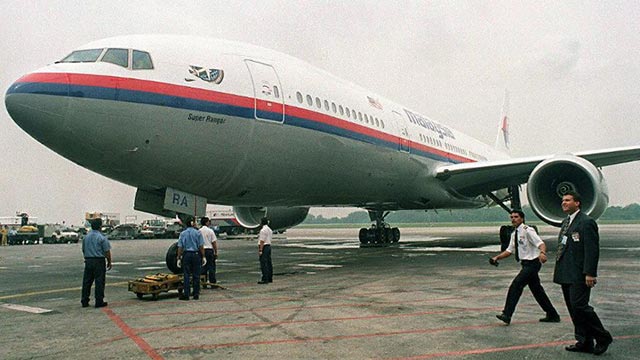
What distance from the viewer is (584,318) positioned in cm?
445

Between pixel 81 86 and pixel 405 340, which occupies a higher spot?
pixel 81 86

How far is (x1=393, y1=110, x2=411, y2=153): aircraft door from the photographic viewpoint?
15070mm

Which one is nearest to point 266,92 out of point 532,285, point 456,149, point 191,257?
point 191,257

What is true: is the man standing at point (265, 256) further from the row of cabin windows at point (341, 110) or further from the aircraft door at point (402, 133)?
the aircraft door at point (402, 133)

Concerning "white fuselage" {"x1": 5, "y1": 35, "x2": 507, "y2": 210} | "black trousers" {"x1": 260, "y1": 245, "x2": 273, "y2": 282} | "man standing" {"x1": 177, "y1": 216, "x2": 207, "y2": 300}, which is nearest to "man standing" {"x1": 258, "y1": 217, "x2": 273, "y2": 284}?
"black trousers" {"x1": 260, "y1": 245, "x2": 273, "y2": 282}

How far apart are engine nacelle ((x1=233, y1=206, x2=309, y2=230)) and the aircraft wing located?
5.65m

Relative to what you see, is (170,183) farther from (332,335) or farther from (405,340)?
(405,340)

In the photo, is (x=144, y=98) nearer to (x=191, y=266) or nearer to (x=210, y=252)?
(x=191, y=266)

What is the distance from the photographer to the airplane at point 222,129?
25.5 ft

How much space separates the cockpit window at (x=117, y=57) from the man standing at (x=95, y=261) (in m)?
2.64

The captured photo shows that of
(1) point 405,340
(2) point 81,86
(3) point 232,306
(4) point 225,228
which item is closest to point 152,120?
(2) point 81,86

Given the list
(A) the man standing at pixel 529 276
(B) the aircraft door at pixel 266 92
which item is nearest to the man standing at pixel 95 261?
(B) the aircraft door at pixel 266 92

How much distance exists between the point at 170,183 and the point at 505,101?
96.4 feet

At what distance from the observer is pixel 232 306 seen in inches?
276
